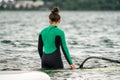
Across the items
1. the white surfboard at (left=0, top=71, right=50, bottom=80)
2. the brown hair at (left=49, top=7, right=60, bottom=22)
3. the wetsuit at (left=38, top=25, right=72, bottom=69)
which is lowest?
the white surfboard at (left=0, top=71, right=50, bottom=80)

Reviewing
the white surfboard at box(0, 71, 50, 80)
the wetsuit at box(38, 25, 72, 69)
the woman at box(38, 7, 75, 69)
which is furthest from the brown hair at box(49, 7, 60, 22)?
the white surfboard at box(0, 71, 50, 80)

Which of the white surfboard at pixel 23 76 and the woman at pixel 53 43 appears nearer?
the white surfboard at pixel 23 76

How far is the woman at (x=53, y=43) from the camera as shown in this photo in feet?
50.0

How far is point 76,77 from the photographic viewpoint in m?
15.8

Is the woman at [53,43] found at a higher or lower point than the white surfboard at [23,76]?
higher

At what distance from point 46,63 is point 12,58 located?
10.5 m

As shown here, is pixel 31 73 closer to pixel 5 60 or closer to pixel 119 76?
pixel 119 76

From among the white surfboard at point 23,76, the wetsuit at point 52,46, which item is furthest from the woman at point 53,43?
the white surfboard at point 23,76

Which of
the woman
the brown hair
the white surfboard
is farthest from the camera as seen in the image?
the woman

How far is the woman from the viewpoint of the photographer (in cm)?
1523

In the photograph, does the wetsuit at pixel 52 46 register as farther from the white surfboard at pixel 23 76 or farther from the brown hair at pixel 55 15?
the white surfboard at pixel 23 76

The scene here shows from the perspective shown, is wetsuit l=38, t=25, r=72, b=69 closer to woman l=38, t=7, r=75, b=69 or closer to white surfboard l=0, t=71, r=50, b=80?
woman l=38, t=7, r=75, b=69

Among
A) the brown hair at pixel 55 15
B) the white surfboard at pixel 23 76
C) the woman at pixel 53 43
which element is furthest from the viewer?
the woman at pixel 53 43

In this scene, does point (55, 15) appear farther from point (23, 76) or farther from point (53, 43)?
point (23, 76)
